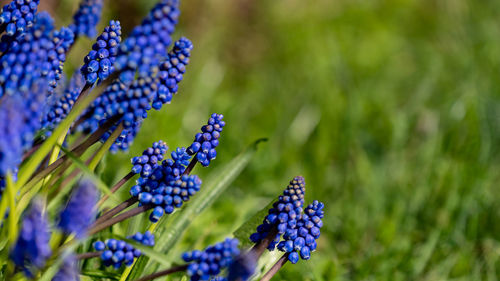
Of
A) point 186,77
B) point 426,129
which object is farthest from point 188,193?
point 186,77

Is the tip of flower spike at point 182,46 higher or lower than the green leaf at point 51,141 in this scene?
higher

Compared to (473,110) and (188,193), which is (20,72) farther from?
(473,110)

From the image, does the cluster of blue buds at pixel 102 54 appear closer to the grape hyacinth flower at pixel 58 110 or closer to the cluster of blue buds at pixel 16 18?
the cluster of blue buds at pixel 16 18

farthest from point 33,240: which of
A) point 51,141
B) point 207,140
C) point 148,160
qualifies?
point 207,140

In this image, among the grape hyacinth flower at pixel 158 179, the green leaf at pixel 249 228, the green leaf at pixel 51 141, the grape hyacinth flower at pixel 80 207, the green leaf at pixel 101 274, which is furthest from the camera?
the green leaf at pixel 101 274

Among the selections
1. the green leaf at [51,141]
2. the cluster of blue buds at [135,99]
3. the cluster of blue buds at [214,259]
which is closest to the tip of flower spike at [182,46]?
the cluster of blue buds at [135,99]

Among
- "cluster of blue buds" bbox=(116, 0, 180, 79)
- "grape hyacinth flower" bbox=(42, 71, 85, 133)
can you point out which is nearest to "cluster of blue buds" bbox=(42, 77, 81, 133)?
"grape hyacinth flower" bbox=(42, 71, 85, 133)
